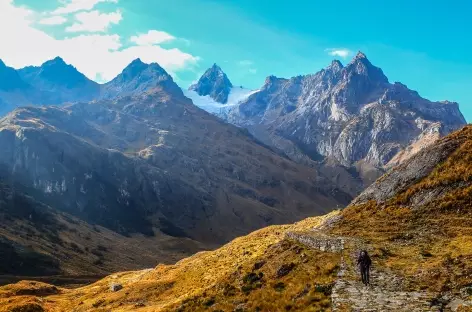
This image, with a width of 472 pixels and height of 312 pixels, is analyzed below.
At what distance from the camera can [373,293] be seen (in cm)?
2614

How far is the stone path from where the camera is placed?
940 inches

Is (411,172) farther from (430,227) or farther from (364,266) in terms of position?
(364,266)

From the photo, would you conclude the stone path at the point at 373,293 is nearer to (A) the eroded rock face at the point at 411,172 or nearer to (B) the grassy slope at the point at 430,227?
(B) the grassy slope at the point at 430,227

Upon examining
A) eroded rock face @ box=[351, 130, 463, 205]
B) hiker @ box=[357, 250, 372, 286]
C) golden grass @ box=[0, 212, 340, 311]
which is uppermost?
eroded rock face @ box=[351, 130, 463, 205]

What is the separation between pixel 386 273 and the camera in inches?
1134

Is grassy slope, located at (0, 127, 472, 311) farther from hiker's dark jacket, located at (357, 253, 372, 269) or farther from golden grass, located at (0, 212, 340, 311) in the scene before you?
hiker's dark jacket, located at (357, 253, 372, 269)

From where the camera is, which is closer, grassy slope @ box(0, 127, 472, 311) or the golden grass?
grassy slope @ box(0, 127, 472, 311)

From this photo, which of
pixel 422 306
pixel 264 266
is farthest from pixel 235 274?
pixel 422 306

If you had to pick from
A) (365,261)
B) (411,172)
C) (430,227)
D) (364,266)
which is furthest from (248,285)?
(411,172)

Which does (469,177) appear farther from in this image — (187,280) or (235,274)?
(187,280)

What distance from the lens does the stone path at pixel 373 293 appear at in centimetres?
2388

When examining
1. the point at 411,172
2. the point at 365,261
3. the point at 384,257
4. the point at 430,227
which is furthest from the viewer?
the point at 411,172

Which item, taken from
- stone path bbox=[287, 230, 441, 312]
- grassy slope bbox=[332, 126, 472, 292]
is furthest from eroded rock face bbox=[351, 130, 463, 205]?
stone path bbox=[287, 230, 441, 312]

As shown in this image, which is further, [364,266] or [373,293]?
[364,266]
